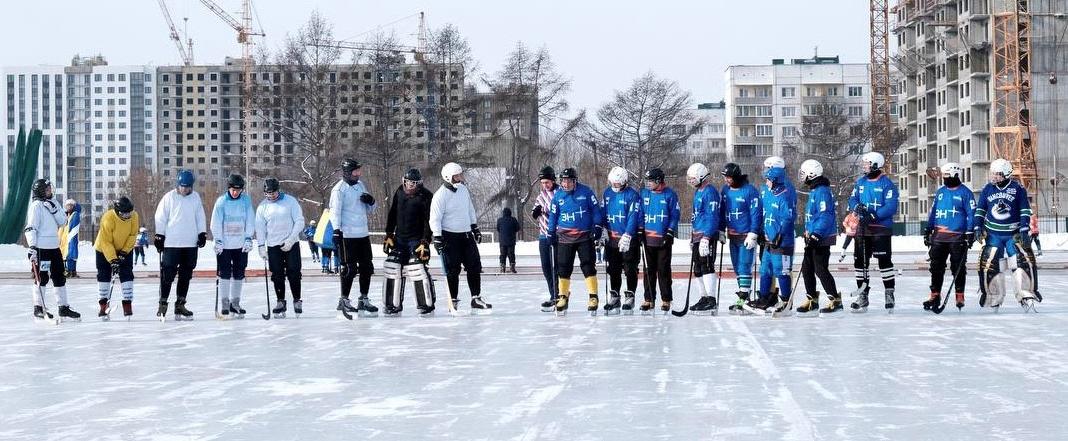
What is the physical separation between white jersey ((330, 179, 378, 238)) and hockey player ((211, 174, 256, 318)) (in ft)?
3.26

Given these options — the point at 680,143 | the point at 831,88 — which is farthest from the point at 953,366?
the point at 831,88

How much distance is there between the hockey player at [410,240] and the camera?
14.6 metres

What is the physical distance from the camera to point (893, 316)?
14062 mm

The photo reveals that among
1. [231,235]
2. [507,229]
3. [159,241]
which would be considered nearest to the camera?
[159,241]

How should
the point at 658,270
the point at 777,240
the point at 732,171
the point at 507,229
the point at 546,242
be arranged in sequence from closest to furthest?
1. the point at 777,240
2. the point at 732,171
3. the point at 658,270
4. the point at 546,242
5. the point at 507,229

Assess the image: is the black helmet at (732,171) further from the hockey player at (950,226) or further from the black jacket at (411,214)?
the black jacket at (411,214)

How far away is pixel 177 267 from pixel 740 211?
21.0 ft

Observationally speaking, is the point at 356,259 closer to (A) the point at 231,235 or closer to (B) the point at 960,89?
(A) the point at 231,235

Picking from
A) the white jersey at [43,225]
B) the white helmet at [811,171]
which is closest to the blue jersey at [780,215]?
the white helmet at [811,171]

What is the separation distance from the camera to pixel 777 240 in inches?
545

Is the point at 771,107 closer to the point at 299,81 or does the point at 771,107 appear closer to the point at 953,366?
the point at 299,81

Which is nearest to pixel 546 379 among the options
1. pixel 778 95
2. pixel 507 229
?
pixel 507 229

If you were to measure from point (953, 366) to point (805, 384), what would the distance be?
1.57 metres

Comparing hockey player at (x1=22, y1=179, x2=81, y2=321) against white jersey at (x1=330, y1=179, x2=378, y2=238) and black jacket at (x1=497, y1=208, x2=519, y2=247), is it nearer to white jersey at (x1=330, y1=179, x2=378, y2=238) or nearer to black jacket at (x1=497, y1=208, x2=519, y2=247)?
white jersey at (x1=330, y1=179, x2=378, y2=238)
